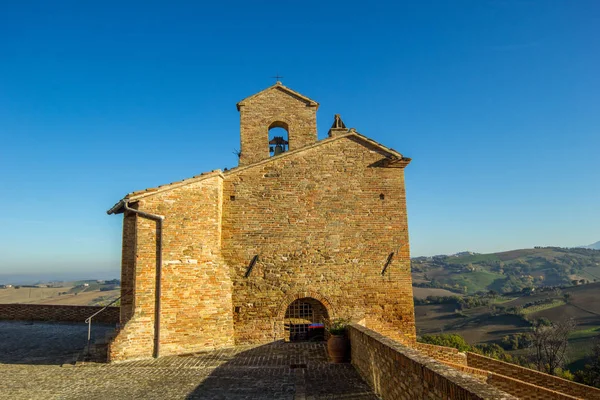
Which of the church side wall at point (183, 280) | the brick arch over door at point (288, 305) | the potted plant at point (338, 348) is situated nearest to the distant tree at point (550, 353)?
the brick arch over door at point (288, 305)

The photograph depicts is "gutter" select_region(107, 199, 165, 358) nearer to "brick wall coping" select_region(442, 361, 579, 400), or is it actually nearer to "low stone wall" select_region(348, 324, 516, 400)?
"low stone wall" select_region(348, 324, 516, 400)

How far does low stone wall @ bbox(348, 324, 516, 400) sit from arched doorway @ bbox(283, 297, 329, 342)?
3.19 metres

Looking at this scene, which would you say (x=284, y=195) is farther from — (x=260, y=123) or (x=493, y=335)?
(x=493, y=335)

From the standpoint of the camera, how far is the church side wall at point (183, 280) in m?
Answer: 9.98

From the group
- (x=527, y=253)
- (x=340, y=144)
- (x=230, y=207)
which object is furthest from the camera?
(x=527, y=253)

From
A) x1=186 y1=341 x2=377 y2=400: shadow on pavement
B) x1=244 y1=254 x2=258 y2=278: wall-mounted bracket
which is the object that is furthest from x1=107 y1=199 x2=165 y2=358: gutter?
x1=244 y1=254 x2=258 y2=278: wall-mounted bracket

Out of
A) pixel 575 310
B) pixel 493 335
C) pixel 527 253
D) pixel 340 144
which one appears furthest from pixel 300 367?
pixel 527 253

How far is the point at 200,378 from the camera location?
816 centimetres

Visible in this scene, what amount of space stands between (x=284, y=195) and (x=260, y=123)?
487 cm

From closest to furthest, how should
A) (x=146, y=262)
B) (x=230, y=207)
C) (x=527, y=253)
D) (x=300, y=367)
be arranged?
(x=300, y=367) → (x=146, y=262) → (x=230, y=207) → (x=527, y=253)

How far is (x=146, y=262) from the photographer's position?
1034cm

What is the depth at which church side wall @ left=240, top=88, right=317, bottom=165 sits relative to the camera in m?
15.5

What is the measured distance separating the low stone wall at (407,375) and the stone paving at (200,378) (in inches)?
16.9

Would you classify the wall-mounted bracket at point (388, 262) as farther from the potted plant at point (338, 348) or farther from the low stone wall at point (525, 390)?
the low stone wall at point (525, 390)
